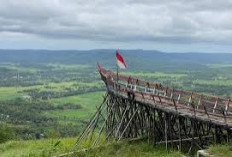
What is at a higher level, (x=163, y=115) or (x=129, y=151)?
(x=163, y=115)

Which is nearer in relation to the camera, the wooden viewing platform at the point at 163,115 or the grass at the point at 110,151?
the wooden viewing platform at the point at 163,115

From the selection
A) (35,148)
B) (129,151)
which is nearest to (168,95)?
(129,151)

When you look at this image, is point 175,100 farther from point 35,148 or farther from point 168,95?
point 35,148

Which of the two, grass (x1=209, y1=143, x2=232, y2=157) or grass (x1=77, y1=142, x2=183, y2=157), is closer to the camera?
grass (x1=209, y1=143, x2=232, y2=157)

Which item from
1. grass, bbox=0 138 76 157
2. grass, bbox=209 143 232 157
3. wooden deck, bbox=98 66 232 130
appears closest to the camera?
grass, bbox=209 143 232 157

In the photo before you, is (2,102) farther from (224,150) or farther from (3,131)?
(224,150)

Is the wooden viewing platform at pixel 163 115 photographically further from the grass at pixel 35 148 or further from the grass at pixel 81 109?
the grass at pixel 81 109

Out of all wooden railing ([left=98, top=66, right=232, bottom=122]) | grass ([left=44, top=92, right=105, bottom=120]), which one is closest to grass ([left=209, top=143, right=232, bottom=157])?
wooden railing ([left=98, top=66, right=232, bottom=122])

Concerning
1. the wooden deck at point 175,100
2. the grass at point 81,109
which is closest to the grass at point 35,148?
the wooden deck at point 175,100

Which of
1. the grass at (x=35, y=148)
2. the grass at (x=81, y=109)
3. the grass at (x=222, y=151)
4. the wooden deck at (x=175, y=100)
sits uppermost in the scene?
the wooden deck at (x=175, y=100)

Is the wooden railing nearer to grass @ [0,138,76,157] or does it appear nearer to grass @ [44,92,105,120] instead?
grass @ [0,138,76,157]

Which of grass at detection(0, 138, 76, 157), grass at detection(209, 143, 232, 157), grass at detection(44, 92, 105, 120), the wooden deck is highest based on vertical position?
the wooden deck

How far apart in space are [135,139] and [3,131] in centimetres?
2527

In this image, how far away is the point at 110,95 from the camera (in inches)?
1264
